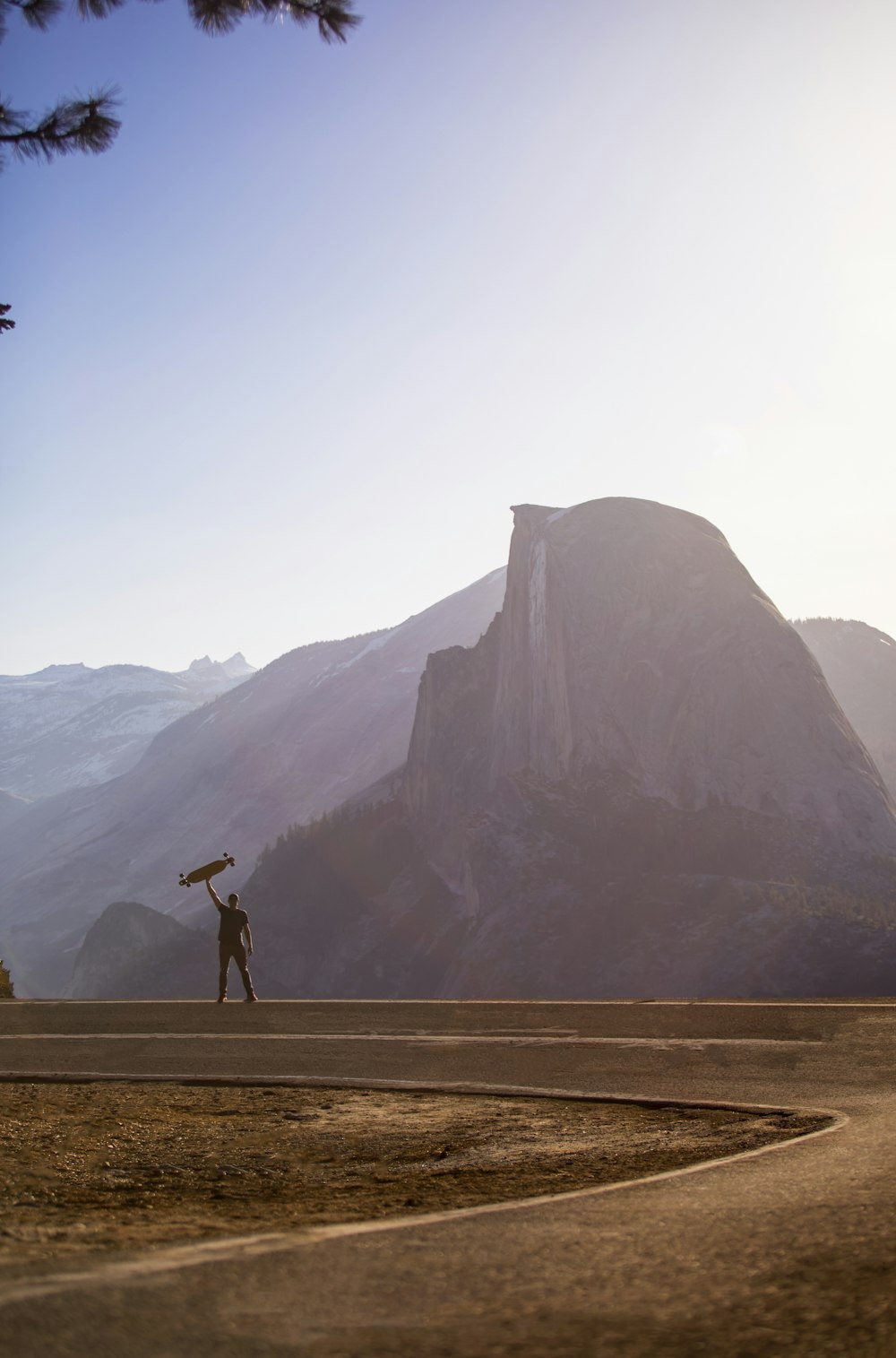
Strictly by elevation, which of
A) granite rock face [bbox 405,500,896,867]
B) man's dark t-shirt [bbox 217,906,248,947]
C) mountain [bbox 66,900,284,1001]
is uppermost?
granite rock face [bbox 405,500,896,867]

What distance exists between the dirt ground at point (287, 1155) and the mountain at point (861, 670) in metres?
134

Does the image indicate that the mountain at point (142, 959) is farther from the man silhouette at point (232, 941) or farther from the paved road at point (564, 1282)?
the paved road at point (564, 1282)

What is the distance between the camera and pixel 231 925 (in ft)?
56.9

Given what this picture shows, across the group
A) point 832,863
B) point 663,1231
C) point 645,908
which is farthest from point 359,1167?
point 832,863

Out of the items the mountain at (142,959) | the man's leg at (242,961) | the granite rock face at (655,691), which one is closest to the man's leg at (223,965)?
the man's leg at (242,961)

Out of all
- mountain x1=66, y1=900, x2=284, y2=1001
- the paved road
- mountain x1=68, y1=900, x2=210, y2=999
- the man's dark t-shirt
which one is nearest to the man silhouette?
the man's dark t-shirt

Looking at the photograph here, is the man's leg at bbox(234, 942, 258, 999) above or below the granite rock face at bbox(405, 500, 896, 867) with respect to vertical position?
below

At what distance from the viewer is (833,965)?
59906mm

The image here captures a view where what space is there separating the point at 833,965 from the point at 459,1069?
55224mm

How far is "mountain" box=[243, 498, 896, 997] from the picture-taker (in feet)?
234

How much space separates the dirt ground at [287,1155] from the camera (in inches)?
169

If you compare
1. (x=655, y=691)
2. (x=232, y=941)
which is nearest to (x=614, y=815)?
(x=655, y=691)

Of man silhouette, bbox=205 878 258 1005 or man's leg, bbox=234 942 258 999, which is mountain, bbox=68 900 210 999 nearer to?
man silhouette, bbox=205 878 258 1005

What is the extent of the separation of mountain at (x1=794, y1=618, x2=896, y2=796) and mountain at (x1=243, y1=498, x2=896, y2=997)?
165 feet
